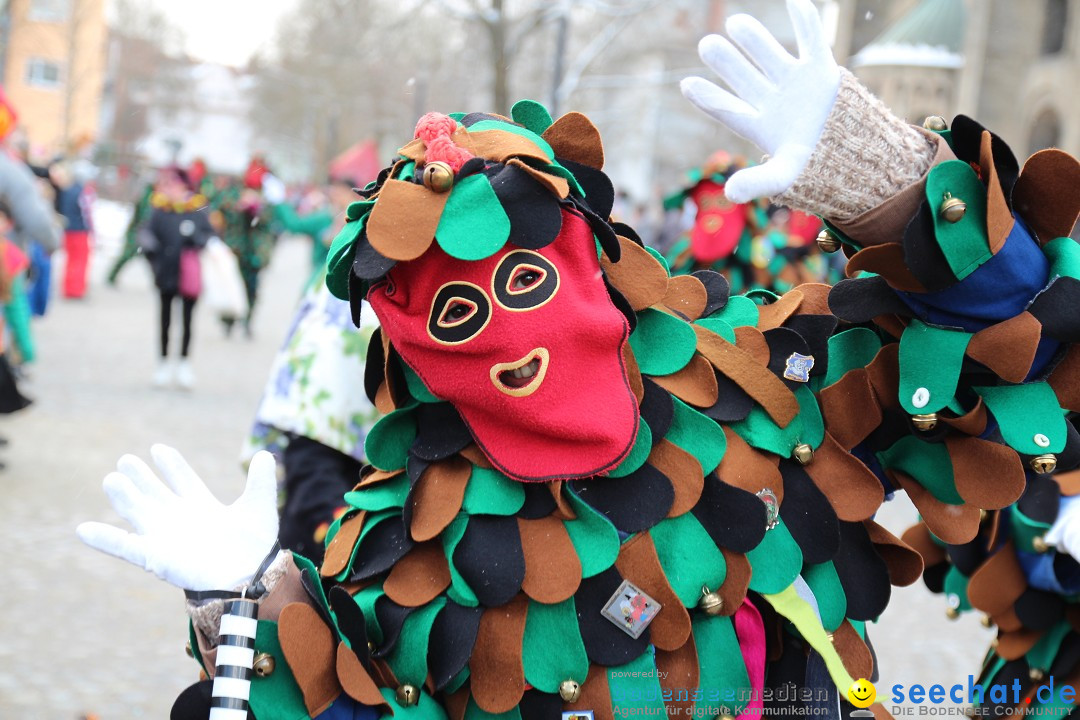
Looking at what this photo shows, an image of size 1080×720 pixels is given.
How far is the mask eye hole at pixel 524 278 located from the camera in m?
1.52

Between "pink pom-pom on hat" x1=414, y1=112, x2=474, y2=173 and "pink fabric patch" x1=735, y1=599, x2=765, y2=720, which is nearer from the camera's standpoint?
"pink pom-pom on hat" x1=414, y1=112, x2=474, y2=173

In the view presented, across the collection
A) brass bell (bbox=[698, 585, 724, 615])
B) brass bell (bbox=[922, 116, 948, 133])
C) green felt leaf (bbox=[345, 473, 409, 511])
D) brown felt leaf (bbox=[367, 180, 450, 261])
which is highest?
brass bell (bbox=[922, 116, 948, 133])

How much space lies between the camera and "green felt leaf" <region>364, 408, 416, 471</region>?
163 centimetres

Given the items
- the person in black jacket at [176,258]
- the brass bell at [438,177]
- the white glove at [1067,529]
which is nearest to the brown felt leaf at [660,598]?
the brass bell at [438,177]

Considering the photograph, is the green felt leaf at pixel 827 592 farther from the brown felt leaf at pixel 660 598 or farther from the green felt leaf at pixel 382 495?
the green felt leaf at pixel 382 495

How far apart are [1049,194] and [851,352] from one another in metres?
0.35

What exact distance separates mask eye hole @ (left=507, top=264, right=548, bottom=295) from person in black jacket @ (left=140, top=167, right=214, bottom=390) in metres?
Answer: 7.45

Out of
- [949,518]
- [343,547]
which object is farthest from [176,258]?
[949,518]

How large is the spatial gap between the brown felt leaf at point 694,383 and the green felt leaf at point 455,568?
0.35 meters

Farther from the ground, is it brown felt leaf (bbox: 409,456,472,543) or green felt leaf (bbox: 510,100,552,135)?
green felt leaf (bbox: 510,100,552,135)

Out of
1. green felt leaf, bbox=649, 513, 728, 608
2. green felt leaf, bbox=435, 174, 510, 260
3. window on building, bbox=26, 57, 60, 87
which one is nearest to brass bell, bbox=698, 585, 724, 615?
green felt leaf, bbox=649, 513, 728, 608

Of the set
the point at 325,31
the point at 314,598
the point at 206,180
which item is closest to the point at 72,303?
the point at 206,180

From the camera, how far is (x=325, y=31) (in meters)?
22.4

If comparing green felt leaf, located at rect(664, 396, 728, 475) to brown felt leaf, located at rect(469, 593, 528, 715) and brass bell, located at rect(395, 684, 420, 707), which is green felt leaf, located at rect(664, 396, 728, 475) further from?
brass bell, located at rect(395, 684, 420, 707)
